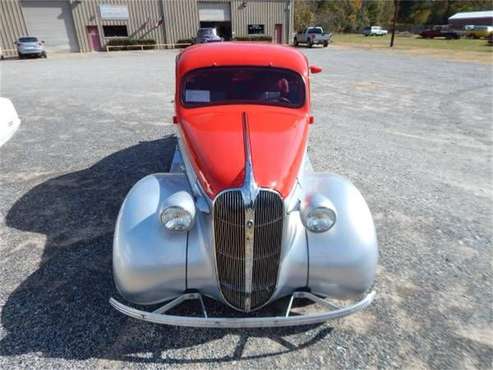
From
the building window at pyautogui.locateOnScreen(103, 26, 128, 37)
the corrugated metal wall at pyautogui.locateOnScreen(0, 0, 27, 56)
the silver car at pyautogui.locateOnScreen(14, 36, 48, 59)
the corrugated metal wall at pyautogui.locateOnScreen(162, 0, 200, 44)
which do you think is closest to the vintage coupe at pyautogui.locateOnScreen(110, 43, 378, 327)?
the silver car at pyautogui.locateOnScreen(14, 36, 48, 59)

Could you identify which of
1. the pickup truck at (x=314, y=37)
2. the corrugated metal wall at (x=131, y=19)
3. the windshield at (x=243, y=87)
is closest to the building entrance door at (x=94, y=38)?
the corrugated metal wall at (x=131, y=19)

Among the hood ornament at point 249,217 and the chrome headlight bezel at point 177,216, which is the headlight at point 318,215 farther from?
the chrome headlight bezel at point 177,216

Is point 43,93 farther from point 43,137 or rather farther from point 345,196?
point 345,196

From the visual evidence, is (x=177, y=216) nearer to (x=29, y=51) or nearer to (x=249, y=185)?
(x=249, y=185)

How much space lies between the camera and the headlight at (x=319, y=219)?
2.62 m

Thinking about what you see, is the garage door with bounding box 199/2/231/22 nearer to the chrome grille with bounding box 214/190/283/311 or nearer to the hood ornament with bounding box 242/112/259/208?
the hood ornament with bounding box 242/112/259/208

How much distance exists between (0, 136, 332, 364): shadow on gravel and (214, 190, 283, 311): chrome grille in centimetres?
41

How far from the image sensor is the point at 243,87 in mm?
3824

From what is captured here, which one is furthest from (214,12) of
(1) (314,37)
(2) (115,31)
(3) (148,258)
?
(3) (148,258)

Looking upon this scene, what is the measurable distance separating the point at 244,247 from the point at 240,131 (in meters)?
1.18

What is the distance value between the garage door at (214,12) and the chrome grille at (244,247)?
37.3m

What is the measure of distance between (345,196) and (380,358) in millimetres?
1312

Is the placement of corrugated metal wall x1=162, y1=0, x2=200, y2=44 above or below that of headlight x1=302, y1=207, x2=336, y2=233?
above

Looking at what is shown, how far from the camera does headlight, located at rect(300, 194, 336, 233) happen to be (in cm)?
262
